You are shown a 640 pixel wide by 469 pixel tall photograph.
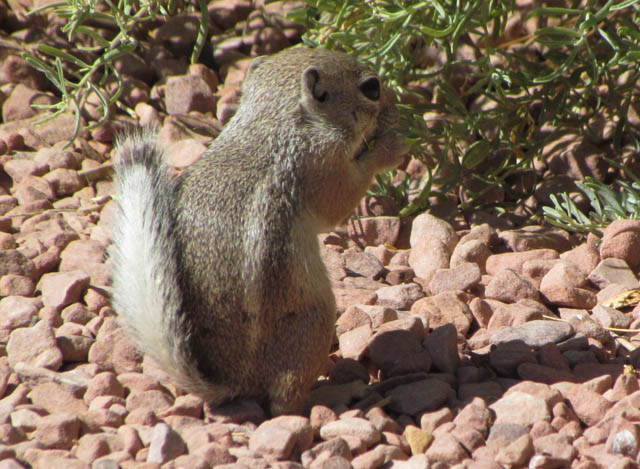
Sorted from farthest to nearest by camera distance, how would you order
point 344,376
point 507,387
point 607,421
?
1. point 344,376
2. point 507,387
3. point 607,421

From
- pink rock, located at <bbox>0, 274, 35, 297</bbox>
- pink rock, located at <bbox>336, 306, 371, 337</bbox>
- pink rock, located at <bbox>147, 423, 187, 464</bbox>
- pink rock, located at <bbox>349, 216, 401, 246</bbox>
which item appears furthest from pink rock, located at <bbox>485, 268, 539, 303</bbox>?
pink rock, located at <bbox>0, 274, 35, 297</bbox>

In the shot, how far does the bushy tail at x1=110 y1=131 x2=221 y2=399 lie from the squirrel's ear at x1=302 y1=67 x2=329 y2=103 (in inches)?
33.1

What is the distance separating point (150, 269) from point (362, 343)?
1.26m

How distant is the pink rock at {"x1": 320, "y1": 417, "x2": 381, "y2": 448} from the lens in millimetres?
3533

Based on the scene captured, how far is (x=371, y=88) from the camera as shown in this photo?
184 inches

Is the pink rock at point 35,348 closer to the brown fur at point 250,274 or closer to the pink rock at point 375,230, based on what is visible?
the brown fur at point 250,274

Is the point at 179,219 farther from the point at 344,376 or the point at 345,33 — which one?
the point at 345,33

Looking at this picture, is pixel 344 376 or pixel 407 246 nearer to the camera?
pixel 344 376

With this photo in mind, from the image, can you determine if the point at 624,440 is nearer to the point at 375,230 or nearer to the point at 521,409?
the point at 521,409

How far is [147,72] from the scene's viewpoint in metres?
7.24

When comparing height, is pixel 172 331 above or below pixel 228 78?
below

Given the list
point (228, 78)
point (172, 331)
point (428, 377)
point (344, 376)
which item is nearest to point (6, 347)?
point (172, 331)

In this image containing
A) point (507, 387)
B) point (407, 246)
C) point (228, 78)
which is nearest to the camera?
point (507, 387)

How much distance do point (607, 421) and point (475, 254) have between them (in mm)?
2006
